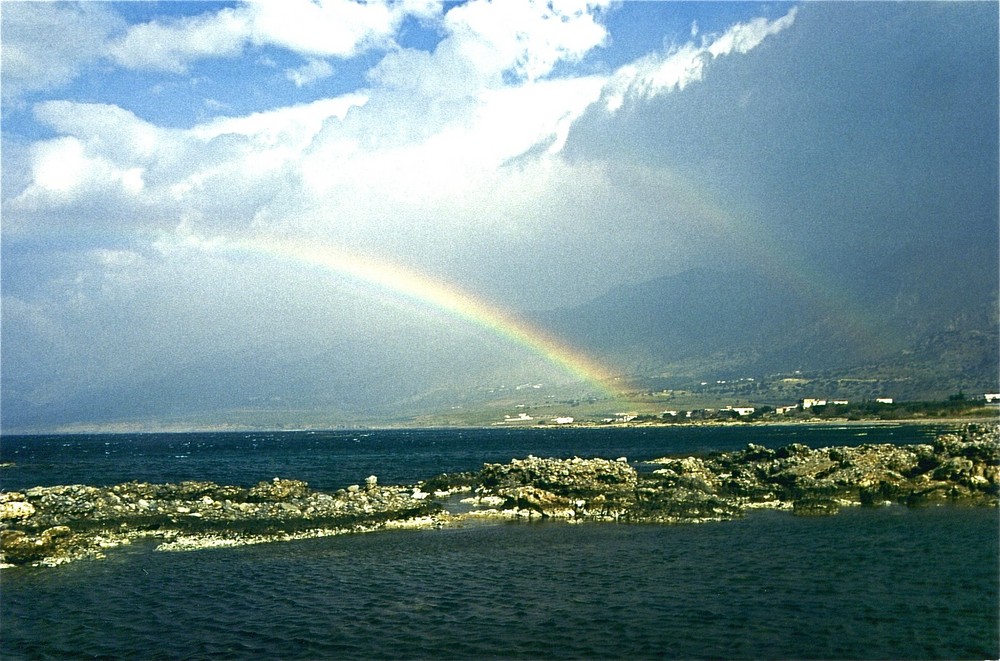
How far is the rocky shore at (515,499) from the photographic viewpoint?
48062 mm

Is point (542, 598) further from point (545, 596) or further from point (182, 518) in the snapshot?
point (182, 518)

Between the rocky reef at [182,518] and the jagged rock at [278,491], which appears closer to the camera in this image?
the rocky reef at [182,518]

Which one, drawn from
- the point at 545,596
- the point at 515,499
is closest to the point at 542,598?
the point at 545,596

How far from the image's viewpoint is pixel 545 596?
103 feet

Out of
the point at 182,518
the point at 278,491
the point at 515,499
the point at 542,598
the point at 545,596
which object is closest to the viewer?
the point at 542,598

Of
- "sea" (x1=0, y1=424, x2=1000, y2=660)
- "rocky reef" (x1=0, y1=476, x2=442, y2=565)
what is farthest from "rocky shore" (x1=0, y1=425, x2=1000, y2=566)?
"sea" (x1=0, y1=424, x2=1000, y2=660)

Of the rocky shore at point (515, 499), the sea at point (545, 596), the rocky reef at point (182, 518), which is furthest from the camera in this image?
the rocky shore at point (515, 499)

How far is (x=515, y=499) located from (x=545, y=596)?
26.2m

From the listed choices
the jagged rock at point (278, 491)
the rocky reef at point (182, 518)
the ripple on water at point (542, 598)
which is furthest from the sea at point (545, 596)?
the jagged rock at point (278, 491)

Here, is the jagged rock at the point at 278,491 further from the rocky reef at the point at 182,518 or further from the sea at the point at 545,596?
the sea at the point at 545,596

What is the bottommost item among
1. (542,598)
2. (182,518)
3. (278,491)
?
(542,598)

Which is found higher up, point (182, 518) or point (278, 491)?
point (278, 491)

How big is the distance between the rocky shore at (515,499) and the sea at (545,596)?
12.2 feet

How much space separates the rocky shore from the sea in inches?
146
